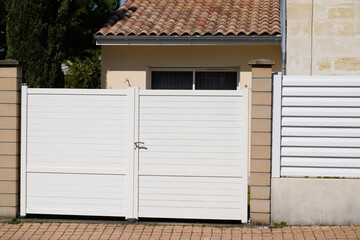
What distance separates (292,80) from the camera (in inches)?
290

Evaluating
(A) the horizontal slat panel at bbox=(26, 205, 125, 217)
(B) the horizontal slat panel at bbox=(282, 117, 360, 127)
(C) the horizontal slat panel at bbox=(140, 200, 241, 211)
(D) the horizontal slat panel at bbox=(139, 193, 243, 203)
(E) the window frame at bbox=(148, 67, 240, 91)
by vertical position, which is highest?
(E) the window frame at bbox=(148, 67, 240, 91)

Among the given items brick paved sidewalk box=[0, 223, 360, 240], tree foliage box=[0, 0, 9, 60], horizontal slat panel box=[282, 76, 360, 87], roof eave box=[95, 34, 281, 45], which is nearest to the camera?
brick paved sidewalk box=[0, 223, 360, 240]

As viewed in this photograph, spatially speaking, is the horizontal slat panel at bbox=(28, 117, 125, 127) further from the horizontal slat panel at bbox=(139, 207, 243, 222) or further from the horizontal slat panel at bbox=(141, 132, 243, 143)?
the horizontal slat panel at bbox=(139, 207, 243, 222)

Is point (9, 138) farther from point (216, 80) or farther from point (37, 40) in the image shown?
point (216, 80)

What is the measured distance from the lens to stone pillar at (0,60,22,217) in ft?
25.1

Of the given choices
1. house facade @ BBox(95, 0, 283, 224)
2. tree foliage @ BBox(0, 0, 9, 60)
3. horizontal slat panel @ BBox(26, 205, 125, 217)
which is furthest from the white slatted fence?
tree foliage @ BBox(0, 0, 9, 60)

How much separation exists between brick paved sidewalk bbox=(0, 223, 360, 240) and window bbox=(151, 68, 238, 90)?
4.72 meters

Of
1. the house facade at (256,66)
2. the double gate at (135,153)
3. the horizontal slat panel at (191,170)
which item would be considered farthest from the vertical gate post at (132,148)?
the house facade at (256,66)

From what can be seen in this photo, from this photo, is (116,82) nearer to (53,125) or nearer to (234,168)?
(53,125)

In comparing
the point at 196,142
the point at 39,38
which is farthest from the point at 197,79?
the point at 196,142

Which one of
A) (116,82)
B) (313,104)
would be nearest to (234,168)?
(313,104)

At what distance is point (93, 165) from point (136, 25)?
5031 mm

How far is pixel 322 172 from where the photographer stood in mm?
7395

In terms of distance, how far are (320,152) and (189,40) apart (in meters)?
4.64
